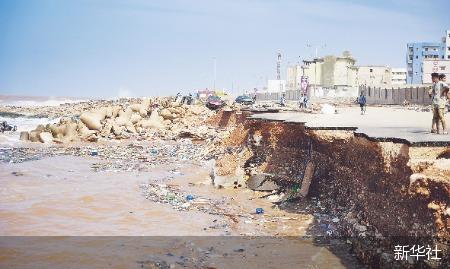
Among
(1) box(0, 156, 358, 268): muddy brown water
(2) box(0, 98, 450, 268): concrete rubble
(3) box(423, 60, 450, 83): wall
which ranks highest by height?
(3) box(423, 60, 450, 83): wall

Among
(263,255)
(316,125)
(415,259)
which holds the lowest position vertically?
(263,255)

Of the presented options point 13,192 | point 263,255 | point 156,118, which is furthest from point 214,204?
point 156,118

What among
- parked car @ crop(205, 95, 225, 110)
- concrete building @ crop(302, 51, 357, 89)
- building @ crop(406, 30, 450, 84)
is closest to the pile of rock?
parked car @ crop(205, 95, 225, 110)

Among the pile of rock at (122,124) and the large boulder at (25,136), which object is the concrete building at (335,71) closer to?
the pile of rock at (122,124)

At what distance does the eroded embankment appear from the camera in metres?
4.81

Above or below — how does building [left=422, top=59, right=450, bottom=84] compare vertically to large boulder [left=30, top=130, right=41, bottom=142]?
above

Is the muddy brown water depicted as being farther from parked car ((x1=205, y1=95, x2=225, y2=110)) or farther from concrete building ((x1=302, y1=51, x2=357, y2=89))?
concrete building ((x1=302, y1=51, x2=357, y2=89))

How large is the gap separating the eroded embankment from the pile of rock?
1190cm

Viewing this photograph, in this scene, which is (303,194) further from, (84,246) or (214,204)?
(84,246)

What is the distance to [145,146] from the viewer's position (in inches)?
730

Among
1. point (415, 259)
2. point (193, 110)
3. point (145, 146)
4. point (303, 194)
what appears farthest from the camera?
point (193, 110)

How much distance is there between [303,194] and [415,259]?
4019 mm

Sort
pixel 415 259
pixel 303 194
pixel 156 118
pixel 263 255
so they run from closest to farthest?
pixel 415 259 < pixel 263 255 < pixel 303 194 < pixel 156 118

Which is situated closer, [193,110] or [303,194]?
[303,194]
